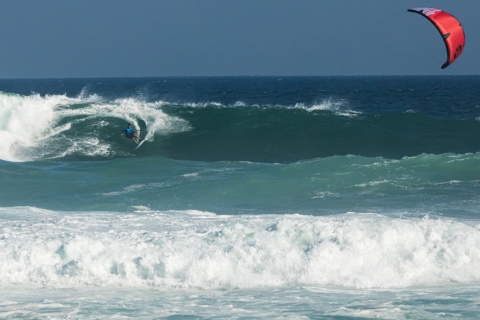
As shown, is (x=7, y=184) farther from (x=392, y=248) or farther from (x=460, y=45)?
(x=460, y=45)

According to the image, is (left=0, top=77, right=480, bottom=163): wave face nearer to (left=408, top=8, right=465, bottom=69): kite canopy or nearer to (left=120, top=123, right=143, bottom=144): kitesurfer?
(left=120, top=123, right=143, bottom=144): kitesurfer

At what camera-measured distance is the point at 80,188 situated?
13.6 meters

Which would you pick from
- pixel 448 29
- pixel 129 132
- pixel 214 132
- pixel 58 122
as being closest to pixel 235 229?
pixel 448 29

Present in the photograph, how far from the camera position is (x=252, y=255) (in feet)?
26.1

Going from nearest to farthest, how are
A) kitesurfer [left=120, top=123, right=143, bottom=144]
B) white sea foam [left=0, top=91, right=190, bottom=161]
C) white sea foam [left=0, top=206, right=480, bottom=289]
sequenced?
white sea foam [left=0, top=206, right=480, bottom=289] → white sea foam [left=0, top=91, right=190, bottom=161] → kitesurfer [left=120, top=123, right=143, bottom=144]

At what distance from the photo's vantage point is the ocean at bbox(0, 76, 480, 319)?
6801 millimetres

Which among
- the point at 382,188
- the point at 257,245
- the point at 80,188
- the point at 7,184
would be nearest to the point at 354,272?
the point at 257,245

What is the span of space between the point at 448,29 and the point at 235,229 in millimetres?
8606

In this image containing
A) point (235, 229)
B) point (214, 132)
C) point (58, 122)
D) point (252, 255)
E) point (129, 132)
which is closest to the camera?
point (252, 255)

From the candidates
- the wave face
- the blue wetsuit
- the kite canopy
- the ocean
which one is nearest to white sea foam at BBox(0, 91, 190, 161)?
the wave face

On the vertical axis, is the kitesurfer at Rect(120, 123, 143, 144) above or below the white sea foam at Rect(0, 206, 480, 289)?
above

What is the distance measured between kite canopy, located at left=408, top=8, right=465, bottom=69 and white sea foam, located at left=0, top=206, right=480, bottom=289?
6.73 meters

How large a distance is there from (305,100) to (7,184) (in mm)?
36397

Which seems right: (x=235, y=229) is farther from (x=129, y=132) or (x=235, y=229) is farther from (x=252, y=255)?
(x=129, y=132)
